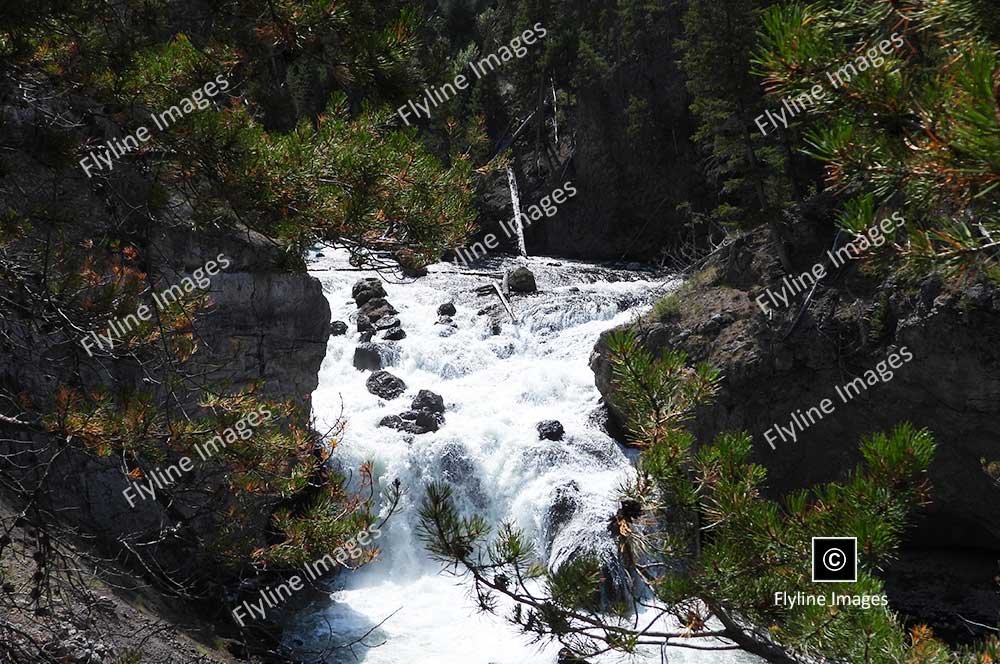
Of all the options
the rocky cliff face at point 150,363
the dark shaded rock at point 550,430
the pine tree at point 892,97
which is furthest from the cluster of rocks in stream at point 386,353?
the pine tree at point 892,97

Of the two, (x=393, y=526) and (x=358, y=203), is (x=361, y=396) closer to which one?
(x=393, y=526)

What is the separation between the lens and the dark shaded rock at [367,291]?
71.1 feet

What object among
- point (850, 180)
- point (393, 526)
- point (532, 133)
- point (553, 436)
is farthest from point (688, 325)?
point (532, 133)

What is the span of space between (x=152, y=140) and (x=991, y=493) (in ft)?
43.4

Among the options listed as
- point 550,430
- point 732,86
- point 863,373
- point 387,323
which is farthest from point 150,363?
point 732,86

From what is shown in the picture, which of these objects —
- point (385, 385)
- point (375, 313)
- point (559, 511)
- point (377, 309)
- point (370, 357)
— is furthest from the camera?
point (377, 309)

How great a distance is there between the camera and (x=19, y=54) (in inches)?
159

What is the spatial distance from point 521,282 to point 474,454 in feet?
29.5

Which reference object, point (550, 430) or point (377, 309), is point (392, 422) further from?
point (377, 309)

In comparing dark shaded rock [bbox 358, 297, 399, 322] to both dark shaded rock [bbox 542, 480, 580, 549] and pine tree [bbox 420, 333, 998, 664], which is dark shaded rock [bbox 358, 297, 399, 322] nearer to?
dark shaded rock [bbox 542, 480, 580, 549]

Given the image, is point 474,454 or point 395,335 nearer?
point 474,454

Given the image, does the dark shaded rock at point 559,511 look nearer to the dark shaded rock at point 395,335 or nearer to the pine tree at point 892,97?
the dark shaded rock at point 395,335

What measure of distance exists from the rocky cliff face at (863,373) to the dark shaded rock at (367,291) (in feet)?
29.6

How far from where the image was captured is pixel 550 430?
48.4 ft
